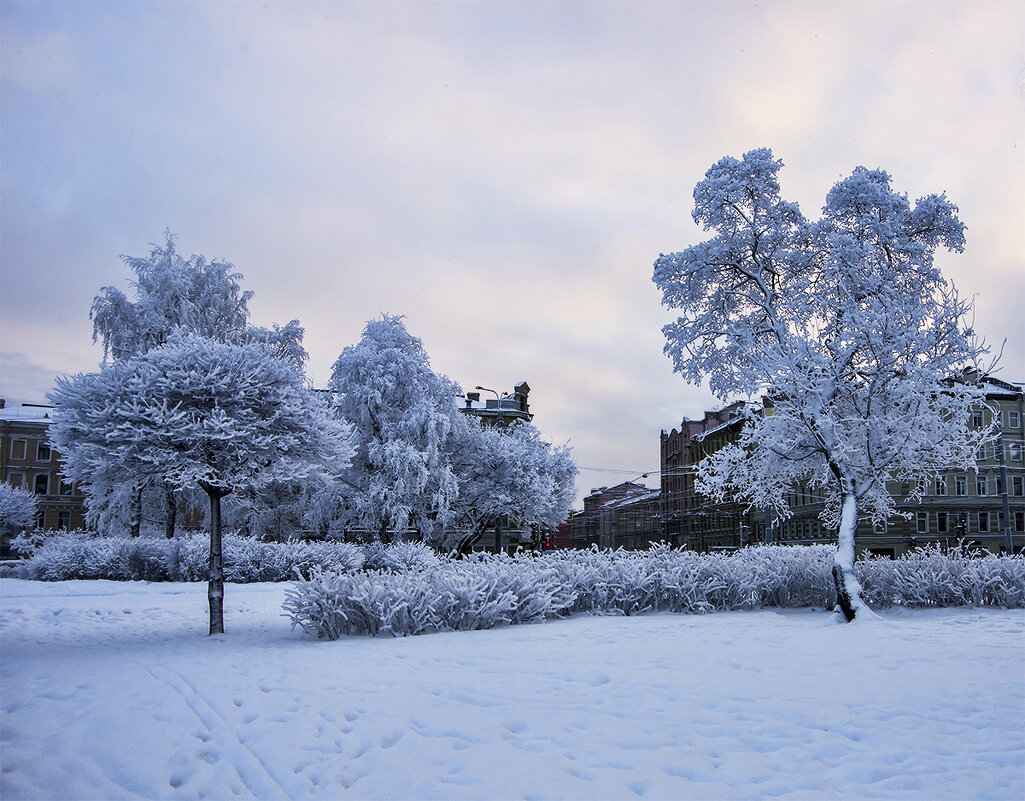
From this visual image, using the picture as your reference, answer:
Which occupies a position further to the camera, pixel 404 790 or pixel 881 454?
pixel 881 454

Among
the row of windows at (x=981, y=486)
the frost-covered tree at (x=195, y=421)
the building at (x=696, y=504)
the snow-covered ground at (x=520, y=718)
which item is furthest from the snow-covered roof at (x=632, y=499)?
the snow-covered ground at (x=520, y=718)

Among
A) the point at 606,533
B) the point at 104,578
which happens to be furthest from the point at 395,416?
the point at 606,533

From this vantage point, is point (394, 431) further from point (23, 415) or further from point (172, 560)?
point (23, 415)

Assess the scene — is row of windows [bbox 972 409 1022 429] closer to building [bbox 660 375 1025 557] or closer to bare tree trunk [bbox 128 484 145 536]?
building [bbox 660 375 1025 557]

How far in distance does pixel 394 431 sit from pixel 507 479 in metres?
5.41

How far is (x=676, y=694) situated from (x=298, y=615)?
660 cm

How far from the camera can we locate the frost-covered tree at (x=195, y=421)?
9578 millimetres

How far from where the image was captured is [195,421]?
9.91 metres

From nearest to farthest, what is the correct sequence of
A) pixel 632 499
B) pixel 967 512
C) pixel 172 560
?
pixel 172 560 < pixel 967 512 < pixel 632 499

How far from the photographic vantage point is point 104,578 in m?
19.7

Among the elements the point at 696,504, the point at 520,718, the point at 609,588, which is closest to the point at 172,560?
the point at 609,588

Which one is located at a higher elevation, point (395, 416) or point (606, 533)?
point (395, 416)

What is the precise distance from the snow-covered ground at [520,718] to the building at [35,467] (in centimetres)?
5364

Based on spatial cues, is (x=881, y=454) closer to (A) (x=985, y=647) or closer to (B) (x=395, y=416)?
(A) (x=985, y=647)
